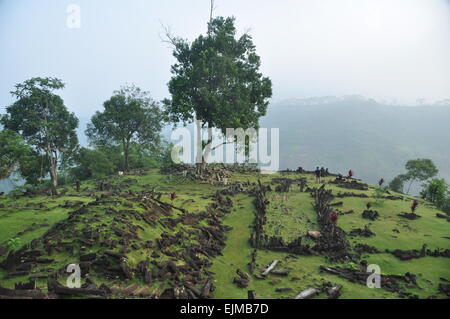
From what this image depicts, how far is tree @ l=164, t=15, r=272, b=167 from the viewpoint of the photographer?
94.2 ft

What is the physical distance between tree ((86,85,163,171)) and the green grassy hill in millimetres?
20446

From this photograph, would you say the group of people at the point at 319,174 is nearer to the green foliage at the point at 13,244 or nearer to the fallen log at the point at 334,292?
the fallen log at the point at 334,292

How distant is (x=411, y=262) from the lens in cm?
1323

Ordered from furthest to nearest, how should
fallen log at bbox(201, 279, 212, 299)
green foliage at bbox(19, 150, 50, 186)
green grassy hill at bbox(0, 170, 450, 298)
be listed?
green foliage at bbox(19, 150, 50, 186), green grassy hill at bbox(0, 170, 450, 298), fallen log at bbox(201, 279, 212, 299)

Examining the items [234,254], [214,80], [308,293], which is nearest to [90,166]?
[214,80]

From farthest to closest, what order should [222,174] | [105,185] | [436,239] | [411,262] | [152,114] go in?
[152,114]
[222,174]
[105,185]
[436,239]
[411,262]

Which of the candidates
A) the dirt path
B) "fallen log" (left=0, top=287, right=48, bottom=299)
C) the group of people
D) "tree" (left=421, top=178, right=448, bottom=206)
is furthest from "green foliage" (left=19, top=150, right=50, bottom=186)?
"tree" (left=421, top=178, right=448, bottom=206)

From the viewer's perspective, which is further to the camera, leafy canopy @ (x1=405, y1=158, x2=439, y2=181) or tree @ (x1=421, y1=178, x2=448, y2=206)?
leafy canopy @ (x1=405, y1=158, x2=439, y2=181)

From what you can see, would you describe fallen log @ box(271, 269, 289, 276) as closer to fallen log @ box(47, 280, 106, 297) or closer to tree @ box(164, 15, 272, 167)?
fallen log @ box(47, 280, 106, 297)

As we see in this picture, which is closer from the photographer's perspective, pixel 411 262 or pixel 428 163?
pixel 411 262

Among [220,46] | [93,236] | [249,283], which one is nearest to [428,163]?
[220,46]

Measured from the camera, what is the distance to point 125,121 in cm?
3997
